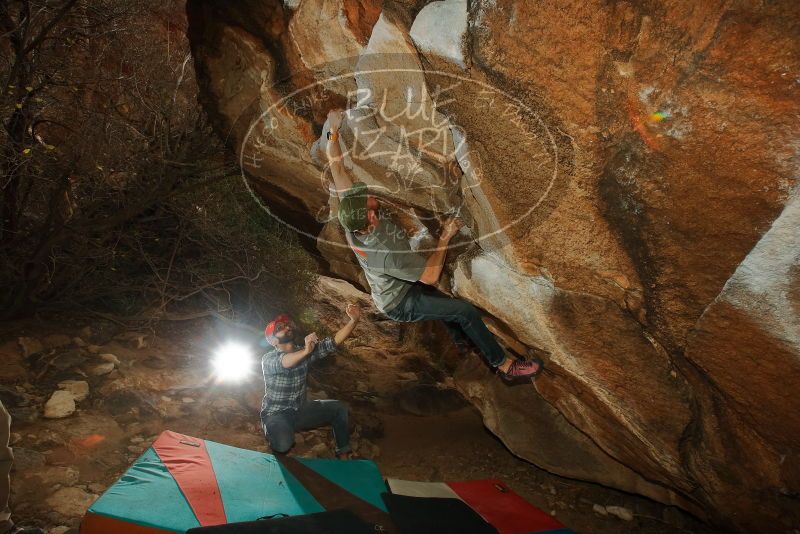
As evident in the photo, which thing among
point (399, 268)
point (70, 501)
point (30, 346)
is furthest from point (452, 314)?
point (30, 346)

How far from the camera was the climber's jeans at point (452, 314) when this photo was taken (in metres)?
3.93

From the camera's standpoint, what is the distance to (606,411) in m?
4.06

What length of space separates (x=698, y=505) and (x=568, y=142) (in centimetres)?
368

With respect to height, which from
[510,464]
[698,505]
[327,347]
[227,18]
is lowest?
[510,464]

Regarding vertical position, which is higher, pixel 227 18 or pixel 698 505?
pixel 227 18

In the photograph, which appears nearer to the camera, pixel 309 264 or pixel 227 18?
pixel 227 18

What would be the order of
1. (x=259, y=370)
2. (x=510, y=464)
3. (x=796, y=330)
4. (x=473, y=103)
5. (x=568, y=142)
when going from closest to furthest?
(x=796, y=330) < (x=568, y=142) < (x=473, y=103) < (x=510, y=464) < (x=259, y=370)

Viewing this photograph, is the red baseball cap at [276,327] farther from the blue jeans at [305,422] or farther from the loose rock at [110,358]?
the loose rock at [110,358]

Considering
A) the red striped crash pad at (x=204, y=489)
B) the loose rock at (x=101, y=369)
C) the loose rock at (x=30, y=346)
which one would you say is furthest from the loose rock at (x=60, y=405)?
the red striped crash pad at (x=204, y=489)

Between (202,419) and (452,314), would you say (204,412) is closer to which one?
(202,419)

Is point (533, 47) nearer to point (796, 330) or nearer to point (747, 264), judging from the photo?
point (747, 264)

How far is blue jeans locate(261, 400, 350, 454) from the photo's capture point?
464 cm

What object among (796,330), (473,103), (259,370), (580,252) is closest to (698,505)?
(796,330)

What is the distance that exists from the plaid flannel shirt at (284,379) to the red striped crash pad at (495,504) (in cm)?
134
